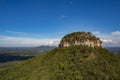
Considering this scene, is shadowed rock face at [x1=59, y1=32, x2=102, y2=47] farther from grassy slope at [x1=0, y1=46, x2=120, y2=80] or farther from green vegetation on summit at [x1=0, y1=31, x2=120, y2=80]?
grassy slope at [x1=0, y1=46, x2=120, y2=80]

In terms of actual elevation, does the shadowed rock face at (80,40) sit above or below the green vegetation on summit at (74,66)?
above

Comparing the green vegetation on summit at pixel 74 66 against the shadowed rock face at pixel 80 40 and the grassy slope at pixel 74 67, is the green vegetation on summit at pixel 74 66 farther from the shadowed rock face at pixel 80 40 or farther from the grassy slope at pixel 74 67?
the shadowed rock face at pixel 80 40

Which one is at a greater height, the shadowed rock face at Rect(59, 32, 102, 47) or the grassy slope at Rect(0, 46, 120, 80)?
the shadowed rock face at Rect(59, 32, 102, 47)

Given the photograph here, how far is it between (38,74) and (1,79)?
27747 mm

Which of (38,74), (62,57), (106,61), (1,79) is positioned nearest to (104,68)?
(106,61)

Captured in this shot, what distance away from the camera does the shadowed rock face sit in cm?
11819

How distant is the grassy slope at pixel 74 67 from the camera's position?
90.6 meters

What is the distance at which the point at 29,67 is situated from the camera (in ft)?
363

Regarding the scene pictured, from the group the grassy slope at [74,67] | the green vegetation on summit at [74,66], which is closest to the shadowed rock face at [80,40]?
the green vegetation on summit at [74,66]

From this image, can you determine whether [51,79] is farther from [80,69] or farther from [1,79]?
[1,79]

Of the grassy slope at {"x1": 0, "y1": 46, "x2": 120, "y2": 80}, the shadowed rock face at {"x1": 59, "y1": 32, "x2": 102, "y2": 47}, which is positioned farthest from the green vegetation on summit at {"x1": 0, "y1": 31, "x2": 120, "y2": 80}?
the shadowed rock face at {"x1": 59, "y1": 32, "x2": 102, "y2": 47}

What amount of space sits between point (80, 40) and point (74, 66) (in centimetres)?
2539

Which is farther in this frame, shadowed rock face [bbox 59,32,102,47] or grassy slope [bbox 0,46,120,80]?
shadowed rock face [bbox 59,32,102,47]

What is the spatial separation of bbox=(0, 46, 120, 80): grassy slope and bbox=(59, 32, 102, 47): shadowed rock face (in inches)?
148
